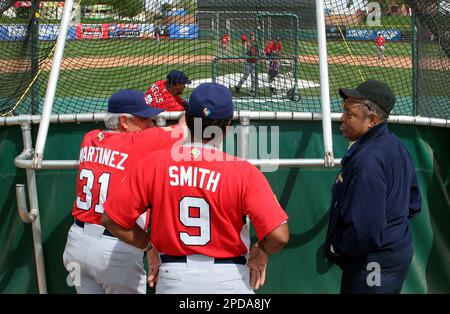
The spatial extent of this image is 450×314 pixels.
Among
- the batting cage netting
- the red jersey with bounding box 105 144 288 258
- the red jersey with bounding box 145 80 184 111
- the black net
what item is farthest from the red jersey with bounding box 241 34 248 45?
the red jersey with bounding box 105 144 288 258

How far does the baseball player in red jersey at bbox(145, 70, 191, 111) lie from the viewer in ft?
17.8

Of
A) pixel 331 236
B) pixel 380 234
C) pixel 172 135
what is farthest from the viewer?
pixel 172 135

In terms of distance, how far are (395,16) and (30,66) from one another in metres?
3.91

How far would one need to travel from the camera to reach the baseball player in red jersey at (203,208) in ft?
9.88

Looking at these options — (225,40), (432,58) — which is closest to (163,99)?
(225,40)

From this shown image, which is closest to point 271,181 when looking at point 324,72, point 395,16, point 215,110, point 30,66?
point 324,72

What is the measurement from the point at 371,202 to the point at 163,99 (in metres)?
2.70

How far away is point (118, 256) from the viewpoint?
12.9 feet

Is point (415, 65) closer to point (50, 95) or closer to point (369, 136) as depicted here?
point (369, 136)

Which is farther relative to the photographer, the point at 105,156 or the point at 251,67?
the point at 251,67

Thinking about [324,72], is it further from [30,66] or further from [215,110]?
[30,66]

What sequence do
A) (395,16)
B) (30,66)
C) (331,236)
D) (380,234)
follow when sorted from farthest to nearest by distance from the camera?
1. (395,16)
2. (30,66)
3. (331,236)
4. (380,234)

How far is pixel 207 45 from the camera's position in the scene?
586cm

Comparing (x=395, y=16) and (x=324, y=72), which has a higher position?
(x=395, y=16)
